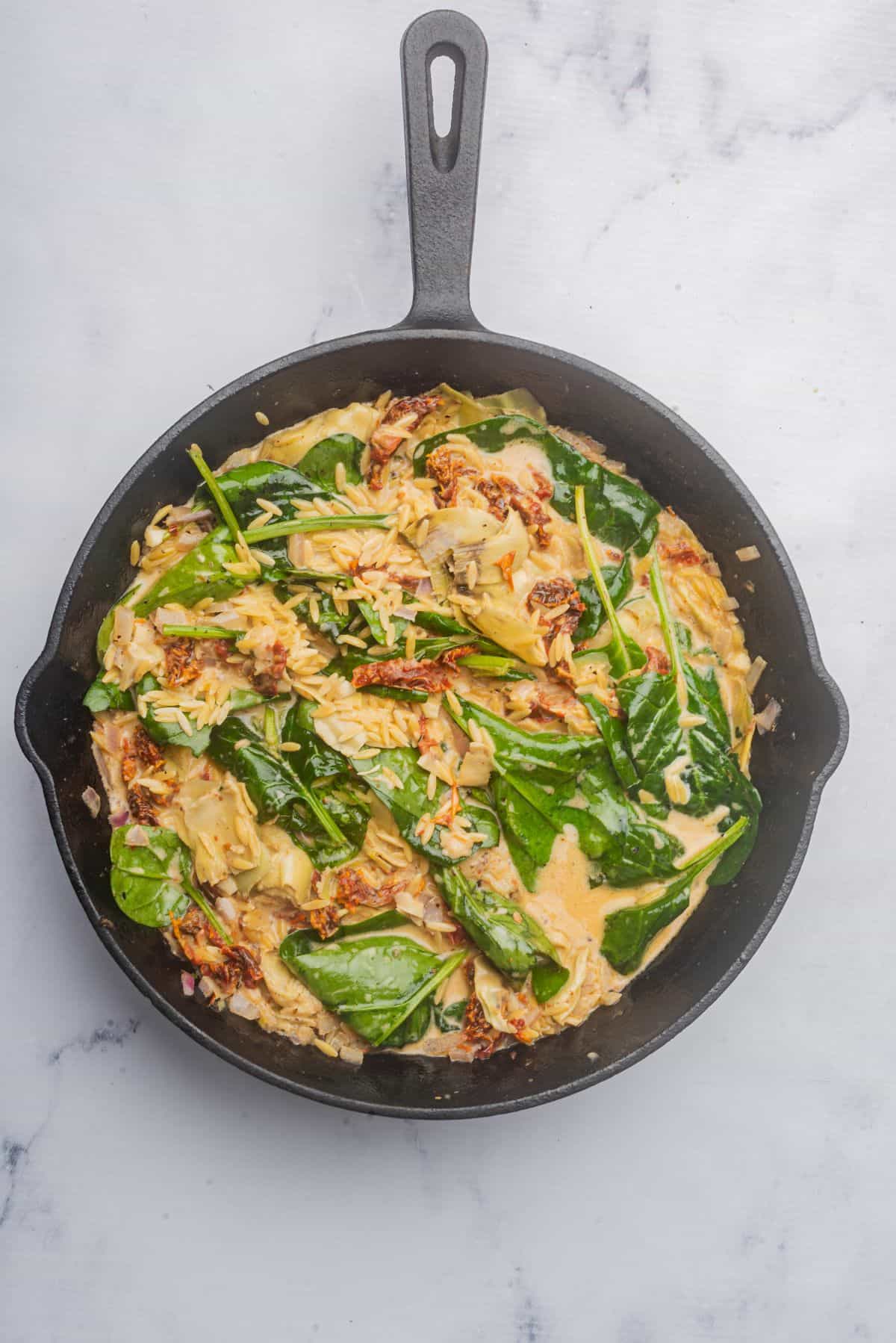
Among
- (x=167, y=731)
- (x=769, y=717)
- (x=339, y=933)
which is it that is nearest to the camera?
(x=167, y=731)

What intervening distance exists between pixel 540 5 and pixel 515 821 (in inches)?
110

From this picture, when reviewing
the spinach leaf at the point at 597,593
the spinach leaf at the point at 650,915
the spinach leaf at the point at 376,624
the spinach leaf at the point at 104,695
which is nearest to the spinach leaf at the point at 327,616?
the spinach leaf at the point at 376,624

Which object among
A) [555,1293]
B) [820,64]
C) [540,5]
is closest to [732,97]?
[820,64]

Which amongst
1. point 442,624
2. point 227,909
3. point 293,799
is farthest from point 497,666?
point 227,909

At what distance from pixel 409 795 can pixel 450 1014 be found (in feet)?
2.37

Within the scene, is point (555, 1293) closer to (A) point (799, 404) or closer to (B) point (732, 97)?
(A) point (799, 404)

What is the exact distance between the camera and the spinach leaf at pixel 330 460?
11.0ft

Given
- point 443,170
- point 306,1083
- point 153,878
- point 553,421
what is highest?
point 443,170

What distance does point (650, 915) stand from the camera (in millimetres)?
3289

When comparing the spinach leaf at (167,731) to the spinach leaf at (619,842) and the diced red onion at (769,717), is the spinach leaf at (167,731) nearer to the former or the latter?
the spinach leaf at (619,842)

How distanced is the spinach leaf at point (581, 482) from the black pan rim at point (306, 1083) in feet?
0.79

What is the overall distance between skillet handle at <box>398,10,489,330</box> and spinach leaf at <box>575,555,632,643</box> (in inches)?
32.2

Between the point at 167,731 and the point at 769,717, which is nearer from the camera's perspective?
the point at 167,731

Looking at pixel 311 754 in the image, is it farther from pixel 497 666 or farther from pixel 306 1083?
pixel 306 1083
